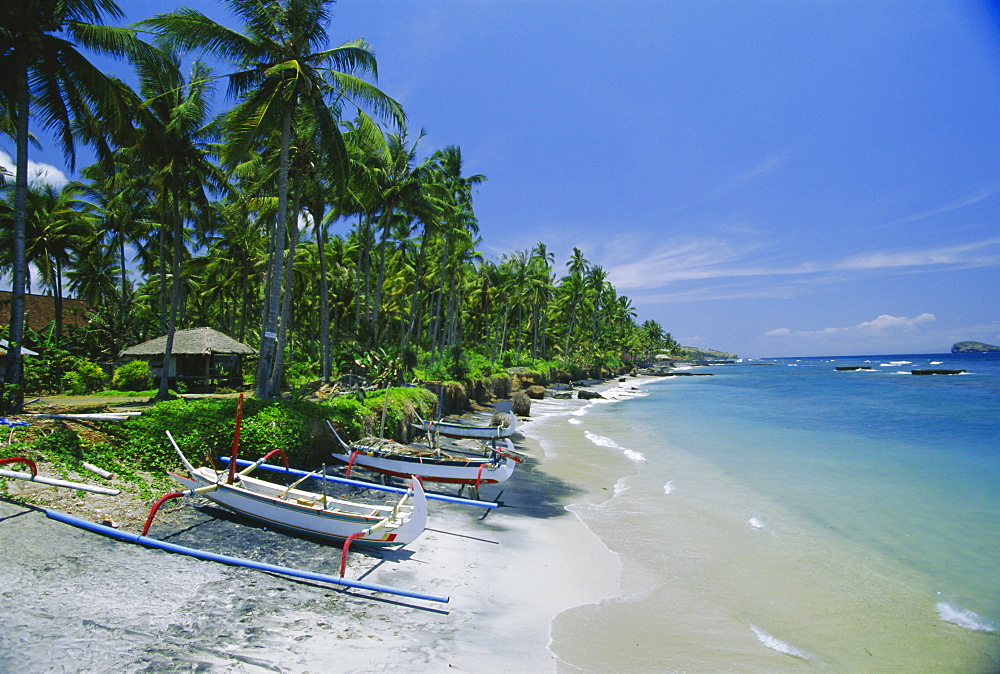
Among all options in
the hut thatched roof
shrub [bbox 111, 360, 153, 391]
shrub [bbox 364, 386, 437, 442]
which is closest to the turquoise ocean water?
shrub [bbox 364, 386, 437, 442]

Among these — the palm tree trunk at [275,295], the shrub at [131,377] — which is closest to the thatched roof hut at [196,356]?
the shrub at [131,377]

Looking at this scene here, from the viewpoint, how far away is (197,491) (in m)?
8.36

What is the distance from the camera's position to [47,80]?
483 inches

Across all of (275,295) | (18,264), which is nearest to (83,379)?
(18,264)

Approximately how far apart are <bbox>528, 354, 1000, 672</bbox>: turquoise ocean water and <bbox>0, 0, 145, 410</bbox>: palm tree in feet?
45.6

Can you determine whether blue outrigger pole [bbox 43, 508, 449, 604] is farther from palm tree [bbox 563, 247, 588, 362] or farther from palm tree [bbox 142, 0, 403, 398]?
palm tree [bbox 563, 247, 588, 362]

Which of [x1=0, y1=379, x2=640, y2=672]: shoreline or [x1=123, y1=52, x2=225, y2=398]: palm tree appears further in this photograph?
[x1=123, y1=52, x2=225, y2=398]: palm tree

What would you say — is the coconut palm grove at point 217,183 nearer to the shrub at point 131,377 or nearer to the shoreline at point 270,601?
the shrub at point 131,377

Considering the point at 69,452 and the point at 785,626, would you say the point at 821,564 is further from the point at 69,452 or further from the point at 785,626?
the point at 69,452

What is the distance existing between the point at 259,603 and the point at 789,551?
950 centimetres

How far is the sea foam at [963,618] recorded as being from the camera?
700 centimetres

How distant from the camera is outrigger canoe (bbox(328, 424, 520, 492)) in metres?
11.7

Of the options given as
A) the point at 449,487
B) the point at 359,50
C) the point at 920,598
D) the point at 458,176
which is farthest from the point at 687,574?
the point at 458,176

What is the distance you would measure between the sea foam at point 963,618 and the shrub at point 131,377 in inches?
1048
